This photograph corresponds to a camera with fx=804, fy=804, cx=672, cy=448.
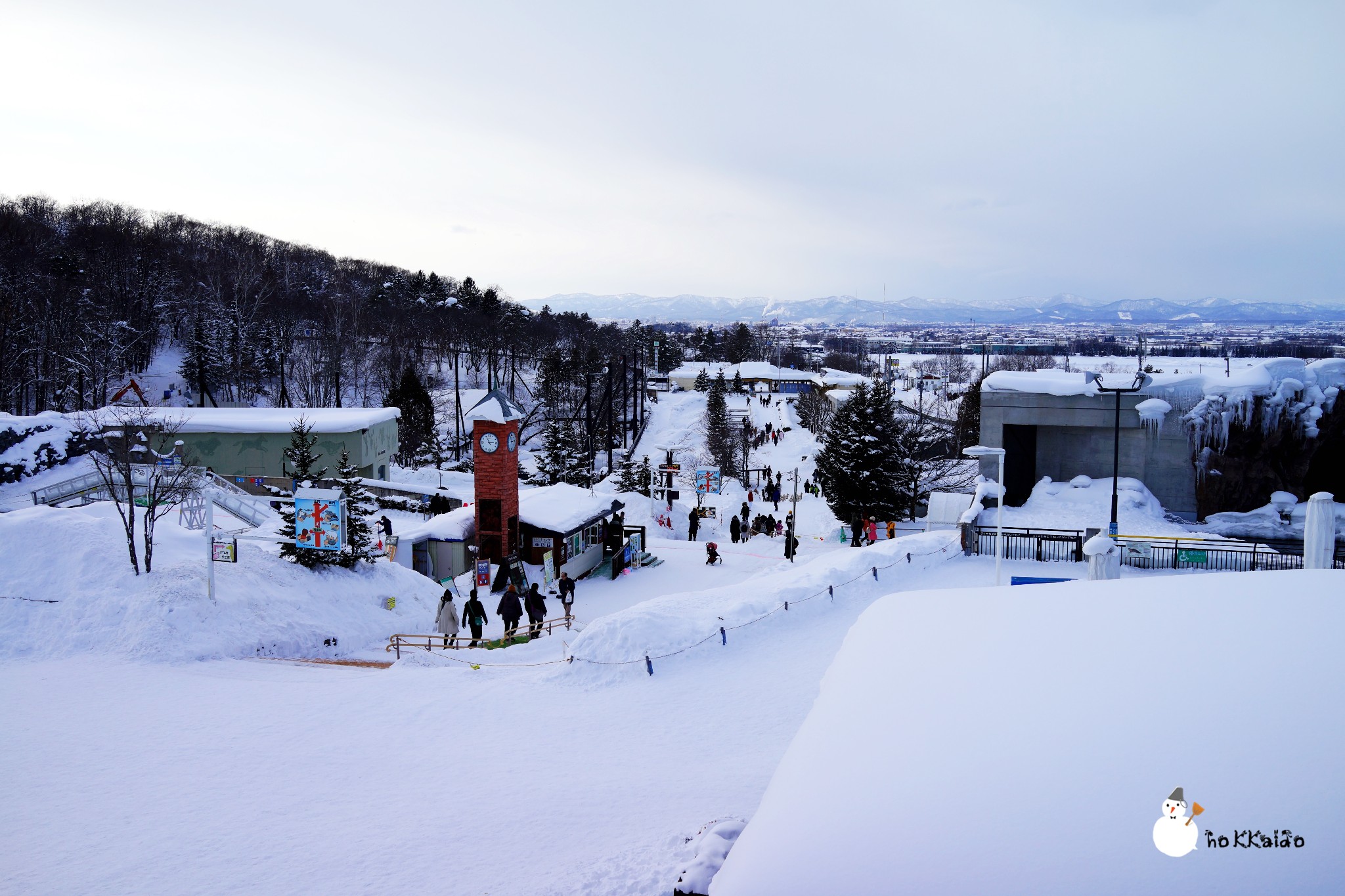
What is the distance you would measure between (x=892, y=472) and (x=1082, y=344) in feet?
606

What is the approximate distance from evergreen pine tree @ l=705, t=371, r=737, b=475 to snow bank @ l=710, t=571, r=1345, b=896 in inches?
1380

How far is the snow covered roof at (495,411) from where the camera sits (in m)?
20.0

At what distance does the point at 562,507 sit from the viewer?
21266 millimetres

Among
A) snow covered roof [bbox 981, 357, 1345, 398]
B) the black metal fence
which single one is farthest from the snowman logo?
snow covered roof [bbox 981, 357, 1345, 398]

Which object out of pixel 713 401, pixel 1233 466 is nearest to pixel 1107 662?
pixel 1233 466

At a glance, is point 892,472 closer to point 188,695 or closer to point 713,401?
point 188,695

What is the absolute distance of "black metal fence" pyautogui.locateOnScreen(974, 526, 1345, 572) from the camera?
58.0 feet

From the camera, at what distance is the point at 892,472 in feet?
96.4

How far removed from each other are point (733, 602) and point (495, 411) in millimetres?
8918

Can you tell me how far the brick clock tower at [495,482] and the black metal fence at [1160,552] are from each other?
11.2m

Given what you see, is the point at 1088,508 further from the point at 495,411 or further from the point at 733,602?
the point at 495,411

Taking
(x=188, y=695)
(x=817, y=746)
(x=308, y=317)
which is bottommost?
(x=188, y=695)

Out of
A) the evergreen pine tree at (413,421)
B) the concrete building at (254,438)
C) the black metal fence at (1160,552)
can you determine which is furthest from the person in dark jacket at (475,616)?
the evergreen pine tree at (413,421)

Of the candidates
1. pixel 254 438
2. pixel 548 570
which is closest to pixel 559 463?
pixel 254 438
